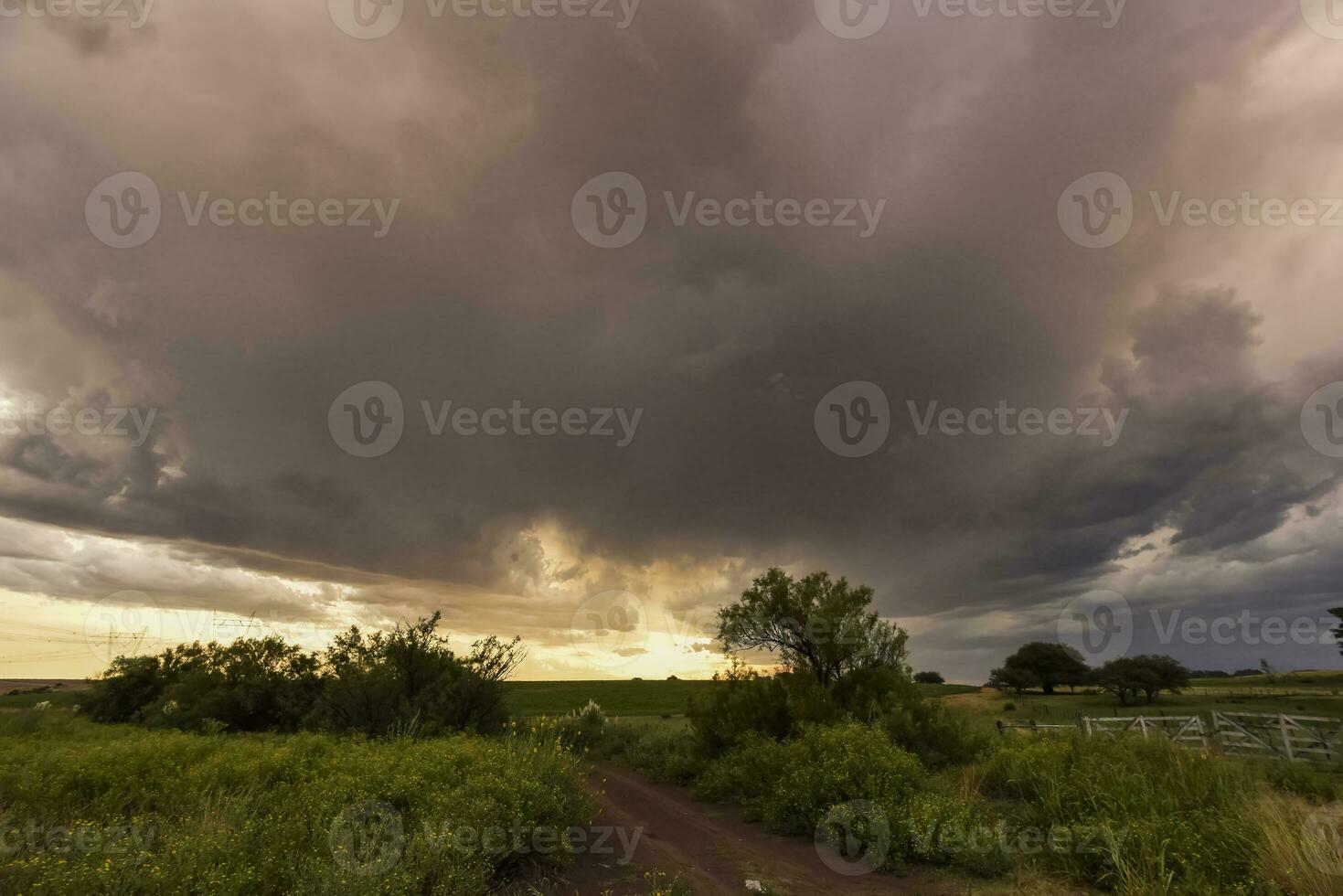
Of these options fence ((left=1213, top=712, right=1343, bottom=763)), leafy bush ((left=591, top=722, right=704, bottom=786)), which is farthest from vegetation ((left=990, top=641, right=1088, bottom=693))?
leafy bush ((left=591, top=722, right=704, bottom=786))

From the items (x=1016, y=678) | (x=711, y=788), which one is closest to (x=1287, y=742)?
(x=711, y=788)

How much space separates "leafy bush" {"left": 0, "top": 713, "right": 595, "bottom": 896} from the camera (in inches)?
286

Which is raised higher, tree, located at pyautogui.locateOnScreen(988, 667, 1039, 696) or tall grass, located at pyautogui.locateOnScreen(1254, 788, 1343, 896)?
tall grass, located at pyautogui.locateOnScreen(1254, 788, 1343, 896)

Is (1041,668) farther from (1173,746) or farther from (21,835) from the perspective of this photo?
(21,835)

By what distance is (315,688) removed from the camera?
2780cm

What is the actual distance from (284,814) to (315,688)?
69.3 feet

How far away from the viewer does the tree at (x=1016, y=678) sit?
7769 centimetres

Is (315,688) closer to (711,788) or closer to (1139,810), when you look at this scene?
(711,788)

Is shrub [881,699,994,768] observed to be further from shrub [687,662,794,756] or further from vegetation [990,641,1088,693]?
vegetation [990,641,1088,693]

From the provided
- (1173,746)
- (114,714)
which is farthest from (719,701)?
(114,714)

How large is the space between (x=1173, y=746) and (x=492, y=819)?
13.9 metres

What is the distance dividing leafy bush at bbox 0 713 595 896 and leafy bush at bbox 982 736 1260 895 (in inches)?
335

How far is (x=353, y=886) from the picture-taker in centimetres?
707

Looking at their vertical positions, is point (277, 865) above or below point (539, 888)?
above
